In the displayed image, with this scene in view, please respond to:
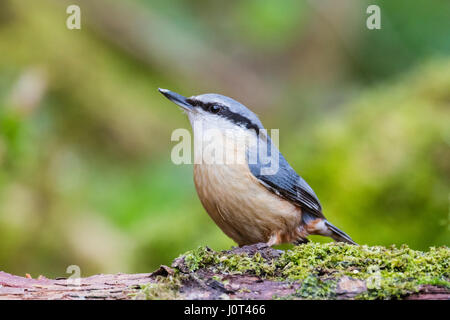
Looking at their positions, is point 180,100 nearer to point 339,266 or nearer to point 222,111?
point 222,111

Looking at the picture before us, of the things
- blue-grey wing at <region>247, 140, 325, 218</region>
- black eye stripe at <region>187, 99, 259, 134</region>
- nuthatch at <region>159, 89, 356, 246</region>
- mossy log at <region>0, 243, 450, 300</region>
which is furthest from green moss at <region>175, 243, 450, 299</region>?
black eye stripe at <region>187, 99, 259, 134</region>

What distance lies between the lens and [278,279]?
304cm

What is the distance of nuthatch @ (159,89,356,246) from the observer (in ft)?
13.0

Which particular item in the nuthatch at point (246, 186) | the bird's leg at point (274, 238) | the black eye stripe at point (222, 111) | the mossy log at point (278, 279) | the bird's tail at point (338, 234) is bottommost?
the mossy log at point (278, 279)

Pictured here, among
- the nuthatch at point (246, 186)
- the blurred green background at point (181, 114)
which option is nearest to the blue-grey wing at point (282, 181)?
the nuthatch at point (246, 186)

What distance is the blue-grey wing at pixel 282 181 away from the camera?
4.09 m

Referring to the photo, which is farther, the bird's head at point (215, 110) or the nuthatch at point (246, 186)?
the bird's head at point (215, 110)

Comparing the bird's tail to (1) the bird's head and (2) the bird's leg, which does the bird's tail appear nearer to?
(2) the bird's leg

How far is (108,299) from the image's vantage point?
2807mm

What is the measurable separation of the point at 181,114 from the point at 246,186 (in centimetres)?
517

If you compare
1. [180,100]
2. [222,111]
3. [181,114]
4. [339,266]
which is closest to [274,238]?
[222,111]

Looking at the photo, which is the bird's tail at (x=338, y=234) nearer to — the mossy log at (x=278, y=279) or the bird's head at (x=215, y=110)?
Answer: the bird's head at (x=215, y=110)

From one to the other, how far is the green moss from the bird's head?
1.22 metres

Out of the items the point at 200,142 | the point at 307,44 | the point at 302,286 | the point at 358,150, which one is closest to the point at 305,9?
the point at 307,44
